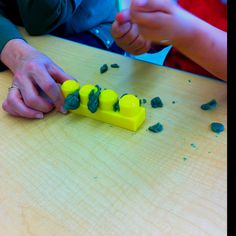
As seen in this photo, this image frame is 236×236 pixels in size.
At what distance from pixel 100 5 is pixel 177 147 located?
622mm

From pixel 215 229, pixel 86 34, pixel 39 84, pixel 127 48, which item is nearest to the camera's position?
pixel 215 229

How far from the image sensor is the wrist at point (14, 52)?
69 cm

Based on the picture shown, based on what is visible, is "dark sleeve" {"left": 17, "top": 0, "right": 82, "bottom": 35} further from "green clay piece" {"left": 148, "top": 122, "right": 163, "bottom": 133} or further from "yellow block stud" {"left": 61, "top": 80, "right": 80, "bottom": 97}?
"green clay piece" {"left": 148, "top": 122, "right": 163, "bottom": 133}

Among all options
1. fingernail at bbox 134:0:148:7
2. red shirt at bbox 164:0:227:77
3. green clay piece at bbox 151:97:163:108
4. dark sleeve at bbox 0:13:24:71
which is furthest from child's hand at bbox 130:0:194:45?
dark sleeve at bbox 0:13:24:71

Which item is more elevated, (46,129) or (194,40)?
(194,40)

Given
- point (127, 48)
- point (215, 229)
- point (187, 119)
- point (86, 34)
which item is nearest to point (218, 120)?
point (187, 119)

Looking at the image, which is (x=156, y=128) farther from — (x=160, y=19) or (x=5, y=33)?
(x=5, y=33)

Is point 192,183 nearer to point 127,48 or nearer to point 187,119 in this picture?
point 187,119

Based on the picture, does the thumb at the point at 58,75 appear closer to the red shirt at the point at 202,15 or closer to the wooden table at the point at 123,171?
the wooden table at the point at 123,171

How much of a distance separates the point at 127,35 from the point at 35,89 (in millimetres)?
243

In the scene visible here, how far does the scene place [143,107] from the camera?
57 cm

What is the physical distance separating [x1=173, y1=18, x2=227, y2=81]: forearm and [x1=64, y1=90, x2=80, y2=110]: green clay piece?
0.62ft

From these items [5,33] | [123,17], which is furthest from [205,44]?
[5,33]

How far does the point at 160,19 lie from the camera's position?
1.64ft
